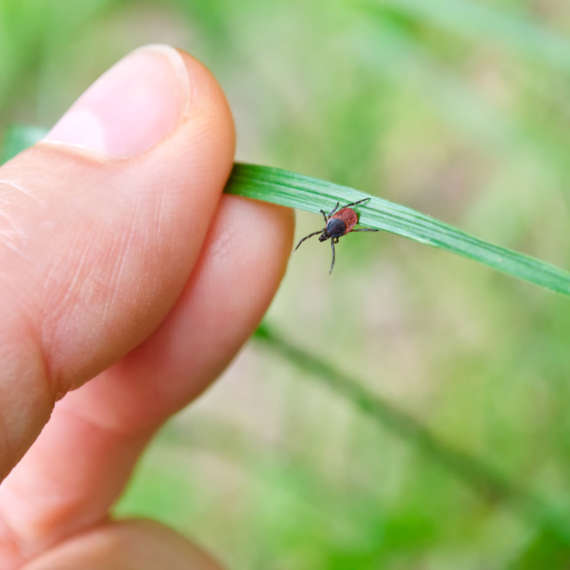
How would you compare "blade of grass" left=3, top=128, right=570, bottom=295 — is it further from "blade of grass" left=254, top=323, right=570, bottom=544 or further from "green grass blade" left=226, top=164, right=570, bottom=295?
"blade of grass" left=254, top=323, right=570, bottom=544

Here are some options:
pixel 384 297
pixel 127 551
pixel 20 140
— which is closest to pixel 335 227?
pixel 20 140

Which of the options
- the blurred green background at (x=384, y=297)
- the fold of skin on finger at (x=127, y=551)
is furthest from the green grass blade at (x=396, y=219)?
the blurred green background at (x=384, y=297)

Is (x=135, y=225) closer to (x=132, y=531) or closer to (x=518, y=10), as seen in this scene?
(x=132, y=531)

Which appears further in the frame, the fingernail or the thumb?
the fingernail

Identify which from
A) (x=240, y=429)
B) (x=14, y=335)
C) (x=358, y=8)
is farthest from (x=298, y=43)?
(x=14, y=335)

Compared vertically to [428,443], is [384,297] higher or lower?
higher

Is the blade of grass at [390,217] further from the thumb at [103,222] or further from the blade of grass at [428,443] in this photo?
the blade of grass at [428,443]

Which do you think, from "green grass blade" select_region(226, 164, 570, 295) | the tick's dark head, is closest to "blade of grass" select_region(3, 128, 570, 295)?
"green grass blade" select_region(226, 164, 570, 295)

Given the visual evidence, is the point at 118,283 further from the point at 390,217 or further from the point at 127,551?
the point at 127,551
